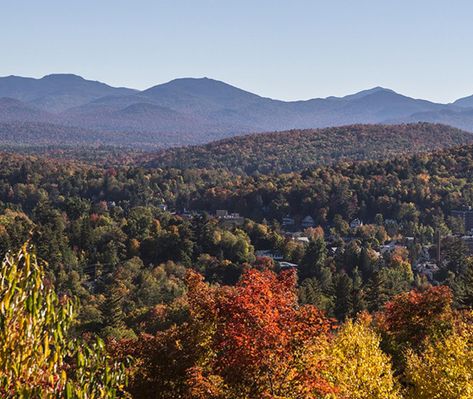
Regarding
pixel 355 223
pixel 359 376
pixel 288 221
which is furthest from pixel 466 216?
pixel 359 376

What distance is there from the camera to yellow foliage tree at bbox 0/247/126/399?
311 inches

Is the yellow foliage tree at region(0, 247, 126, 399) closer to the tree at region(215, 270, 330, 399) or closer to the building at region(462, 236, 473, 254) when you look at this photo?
the tree at region(215, 270, 330, 399)

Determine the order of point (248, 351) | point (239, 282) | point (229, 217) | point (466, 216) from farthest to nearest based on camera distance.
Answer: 1. point (229, 217)
2. point (466, 216)
3. point (239, 282)
4. point (248, 351)

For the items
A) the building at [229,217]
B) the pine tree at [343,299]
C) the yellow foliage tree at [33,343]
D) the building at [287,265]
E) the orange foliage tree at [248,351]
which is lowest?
the building at [229,217]

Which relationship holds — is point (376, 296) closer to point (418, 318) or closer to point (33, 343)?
point (418, 318)

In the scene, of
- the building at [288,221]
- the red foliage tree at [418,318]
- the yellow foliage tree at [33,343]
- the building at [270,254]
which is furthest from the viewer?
the building at [288,221]

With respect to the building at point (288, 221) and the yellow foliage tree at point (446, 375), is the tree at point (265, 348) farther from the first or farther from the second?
the building at point (288, 221)

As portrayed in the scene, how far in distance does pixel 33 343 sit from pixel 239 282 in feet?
24.7

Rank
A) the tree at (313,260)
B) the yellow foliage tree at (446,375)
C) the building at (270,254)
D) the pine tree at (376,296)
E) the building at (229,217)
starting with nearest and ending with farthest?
the yellow foliage tree at (446,375) < the pine tree at (376,296) < the tree at (313,260) < the building at (270,254) < the building at (229,217)

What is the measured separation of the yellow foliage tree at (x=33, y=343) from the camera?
7898mm

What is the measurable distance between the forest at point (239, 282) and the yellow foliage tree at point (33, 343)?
24 mm

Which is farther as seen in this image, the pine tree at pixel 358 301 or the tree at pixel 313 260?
the tree at pixel 313 260

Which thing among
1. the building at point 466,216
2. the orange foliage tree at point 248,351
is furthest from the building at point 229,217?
the orange foliage tree at point 248,351

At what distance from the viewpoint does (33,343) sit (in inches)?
320
